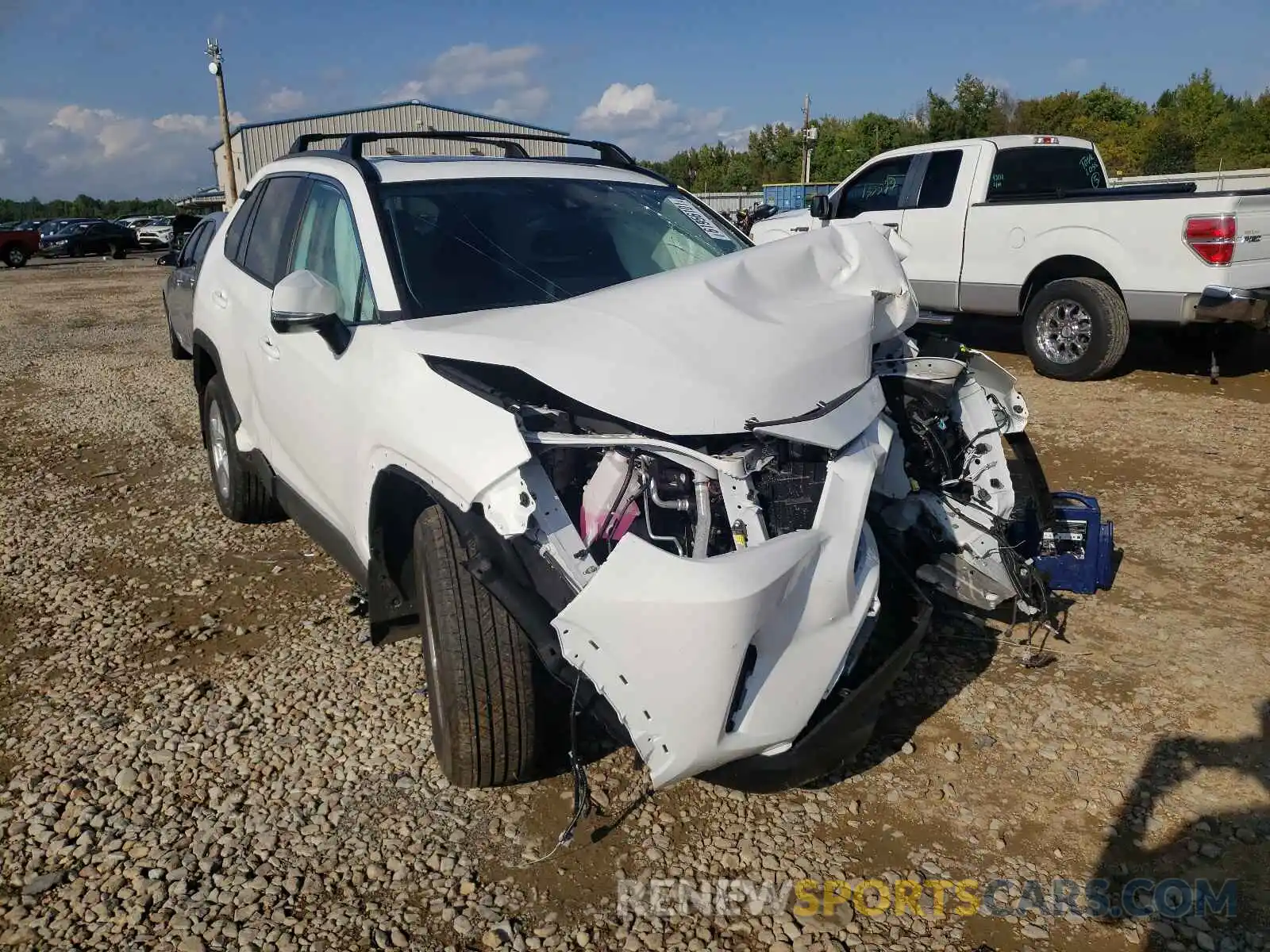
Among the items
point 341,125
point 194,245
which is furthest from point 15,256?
point 194,245

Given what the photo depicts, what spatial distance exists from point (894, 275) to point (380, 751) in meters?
2.35

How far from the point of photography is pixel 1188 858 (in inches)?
101

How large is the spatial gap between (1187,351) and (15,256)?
33.8m

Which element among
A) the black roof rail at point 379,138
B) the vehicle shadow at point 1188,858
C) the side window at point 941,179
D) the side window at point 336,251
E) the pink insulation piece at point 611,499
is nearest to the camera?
the vehicle shadow at point 1188,858

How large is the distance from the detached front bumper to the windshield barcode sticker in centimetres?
508

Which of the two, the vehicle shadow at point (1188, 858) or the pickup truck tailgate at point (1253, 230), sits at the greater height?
the pickup truck tailgate at point (1253, 230)

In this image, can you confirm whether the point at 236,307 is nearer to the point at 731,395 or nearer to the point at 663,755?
the point at 731,395

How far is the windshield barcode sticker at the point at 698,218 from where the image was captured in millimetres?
4117

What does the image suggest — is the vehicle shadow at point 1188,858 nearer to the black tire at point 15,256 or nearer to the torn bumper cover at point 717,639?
the torn bumper cover at point 717,639

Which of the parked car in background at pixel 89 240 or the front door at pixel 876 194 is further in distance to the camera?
the parked car in background at pixel 89 240

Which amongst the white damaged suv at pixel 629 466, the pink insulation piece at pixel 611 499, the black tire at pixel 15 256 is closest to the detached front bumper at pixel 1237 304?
the white damaged suv at pixel 629 466

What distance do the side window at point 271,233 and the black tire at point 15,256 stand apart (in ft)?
106

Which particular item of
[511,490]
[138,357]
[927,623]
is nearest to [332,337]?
[511,490]

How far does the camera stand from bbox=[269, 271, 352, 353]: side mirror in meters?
2.95
